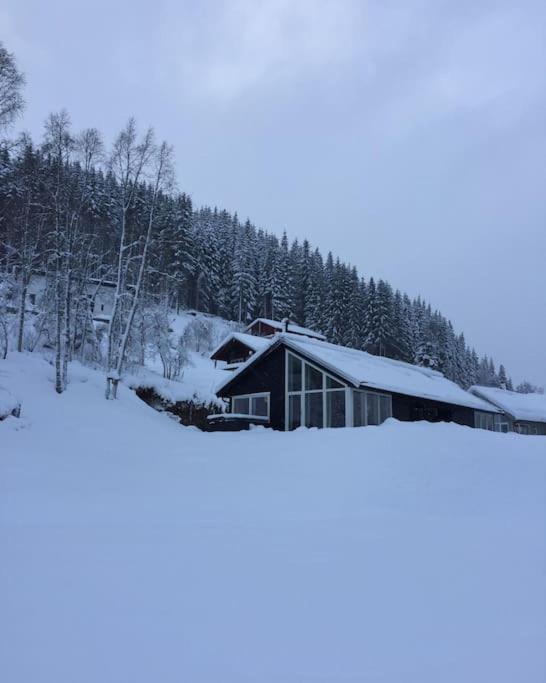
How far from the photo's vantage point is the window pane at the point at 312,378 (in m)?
17.2

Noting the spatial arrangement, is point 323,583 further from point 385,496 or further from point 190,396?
point 190,396

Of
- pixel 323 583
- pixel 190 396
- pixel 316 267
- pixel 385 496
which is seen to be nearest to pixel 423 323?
pixel 316 267

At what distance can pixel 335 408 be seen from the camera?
1661 cm

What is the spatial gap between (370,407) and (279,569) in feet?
41.9

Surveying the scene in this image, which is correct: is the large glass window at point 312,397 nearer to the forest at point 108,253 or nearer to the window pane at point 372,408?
the window pane at point 372,408

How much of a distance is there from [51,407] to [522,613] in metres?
14.3

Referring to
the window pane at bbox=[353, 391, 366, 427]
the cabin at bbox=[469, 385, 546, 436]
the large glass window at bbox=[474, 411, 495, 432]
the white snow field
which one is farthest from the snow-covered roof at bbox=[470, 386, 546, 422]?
the white snow field

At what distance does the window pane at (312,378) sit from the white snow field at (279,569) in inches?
248

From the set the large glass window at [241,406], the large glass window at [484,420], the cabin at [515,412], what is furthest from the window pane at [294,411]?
the cabin at [515,412]

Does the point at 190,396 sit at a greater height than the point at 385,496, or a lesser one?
greater

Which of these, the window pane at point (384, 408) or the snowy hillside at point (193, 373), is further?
the snowy hillside at point (193, 373)

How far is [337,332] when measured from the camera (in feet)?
173

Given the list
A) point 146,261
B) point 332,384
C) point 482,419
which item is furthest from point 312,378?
point 482,419

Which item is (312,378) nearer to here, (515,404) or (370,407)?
(370,407)
